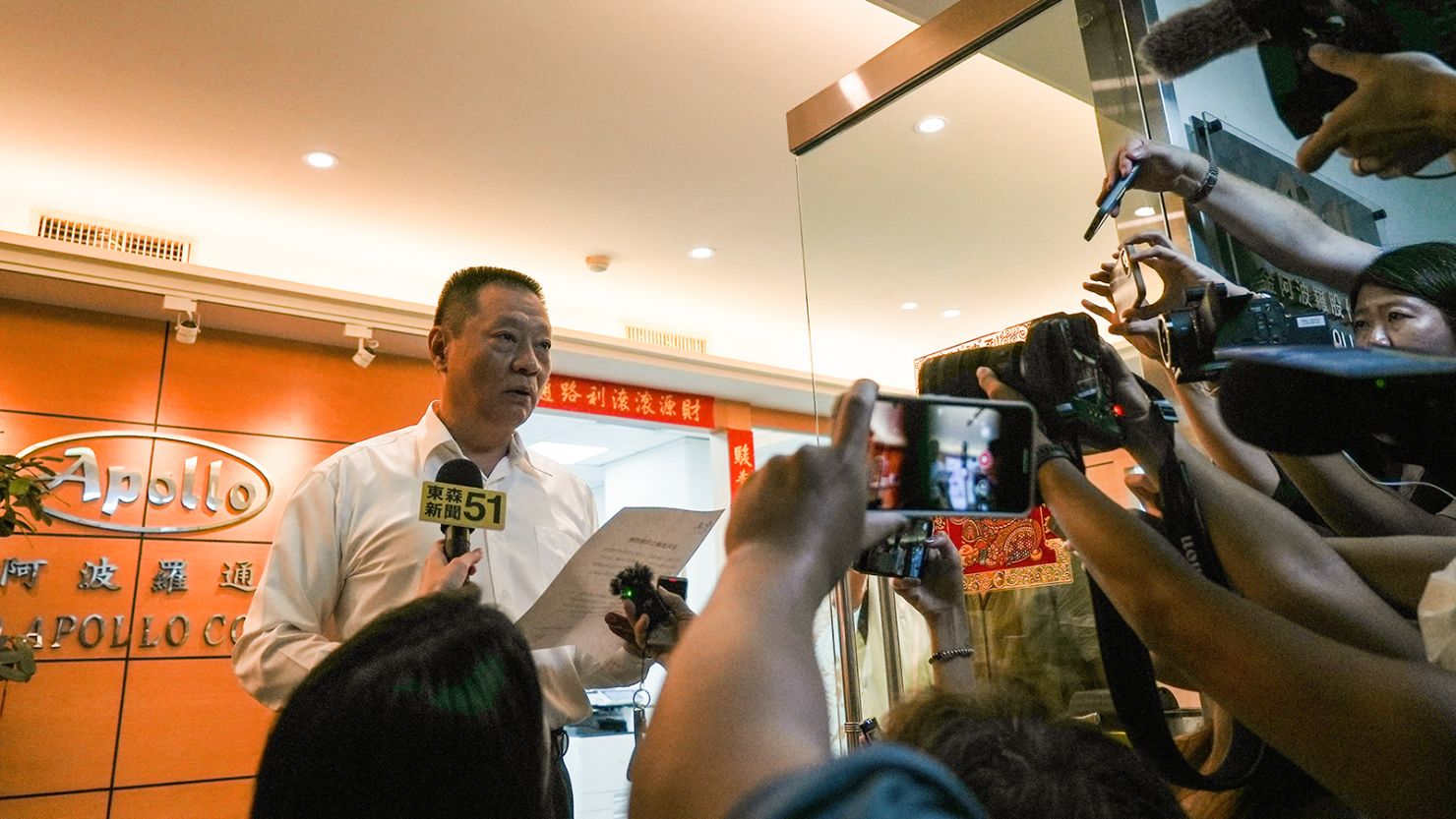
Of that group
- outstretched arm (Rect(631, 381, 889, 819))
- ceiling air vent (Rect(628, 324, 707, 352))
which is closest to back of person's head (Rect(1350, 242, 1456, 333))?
outstretched arm (Rect(631, 381, 889, 819))

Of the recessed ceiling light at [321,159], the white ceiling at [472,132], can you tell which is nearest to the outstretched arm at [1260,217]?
the white ceiling at [472,132]

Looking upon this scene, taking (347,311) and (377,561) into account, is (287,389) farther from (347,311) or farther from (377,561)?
(377,561)

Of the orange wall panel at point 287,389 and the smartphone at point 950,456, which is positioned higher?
the orange wall panel at point 287,389

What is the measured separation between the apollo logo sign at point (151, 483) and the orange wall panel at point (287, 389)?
0.46ft

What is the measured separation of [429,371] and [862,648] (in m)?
3.74

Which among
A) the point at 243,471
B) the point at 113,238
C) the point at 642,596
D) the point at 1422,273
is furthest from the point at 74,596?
the point at 1422,273

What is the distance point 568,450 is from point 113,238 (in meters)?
3.56

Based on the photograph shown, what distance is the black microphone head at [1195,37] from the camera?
0.73 metres

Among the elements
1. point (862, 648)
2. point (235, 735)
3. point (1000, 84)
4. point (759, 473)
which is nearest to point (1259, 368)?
point (759, 473)

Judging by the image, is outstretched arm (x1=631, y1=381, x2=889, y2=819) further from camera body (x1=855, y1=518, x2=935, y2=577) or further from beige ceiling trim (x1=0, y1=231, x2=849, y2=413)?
beige ceiling trim (x1=0, y1=231, x2=849, y2=413)

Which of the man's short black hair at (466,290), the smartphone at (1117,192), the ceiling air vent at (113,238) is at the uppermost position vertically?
the ceiling air vent at (113,238)

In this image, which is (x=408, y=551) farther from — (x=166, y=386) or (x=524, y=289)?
(x=166, y=386)

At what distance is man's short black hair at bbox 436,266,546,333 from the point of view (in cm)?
175

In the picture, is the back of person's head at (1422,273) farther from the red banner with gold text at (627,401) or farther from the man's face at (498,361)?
the red banner with gold text at (627,401)
